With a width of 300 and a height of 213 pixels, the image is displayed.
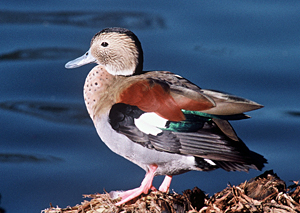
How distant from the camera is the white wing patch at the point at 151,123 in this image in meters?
3.68

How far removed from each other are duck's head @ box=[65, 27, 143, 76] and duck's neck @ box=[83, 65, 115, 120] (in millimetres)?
88

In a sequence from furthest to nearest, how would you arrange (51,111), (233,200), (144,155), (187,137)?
(51,111) → (144,155) → (187,137) → (233,200)

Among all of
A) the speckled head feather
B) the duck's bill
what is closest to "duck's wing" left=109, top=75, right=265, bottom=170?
the speckled head feather

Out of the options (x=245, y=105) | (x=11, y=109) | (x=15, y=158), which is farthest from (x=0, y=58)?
(x=245, y=105)

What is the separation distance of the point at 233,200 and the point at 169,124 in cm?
74

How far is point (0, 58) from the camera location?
26.6 feet

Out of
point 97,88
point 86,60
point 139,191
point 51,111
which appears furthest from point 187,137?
point 51,111

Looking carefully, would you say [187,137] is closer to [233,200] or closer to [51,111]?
[233,200]

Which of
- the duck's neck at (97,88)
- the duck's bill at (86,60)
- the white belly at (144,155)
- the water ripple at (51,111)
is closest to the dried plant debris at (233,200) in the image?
the white belly at (144,155)

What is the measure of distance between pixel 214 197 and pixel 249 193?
9.8 inches

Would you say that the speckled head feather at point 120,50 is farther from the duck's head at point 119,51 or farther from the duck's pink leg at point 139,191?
the duck's pink leg at point 139,191

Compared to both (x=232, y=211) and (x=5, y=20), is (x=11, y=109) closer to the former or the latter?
(x=5, y=20)

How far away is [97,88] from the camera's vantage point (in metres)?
4.00

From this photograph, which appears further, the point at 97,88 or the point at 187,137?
the point at 97,88
